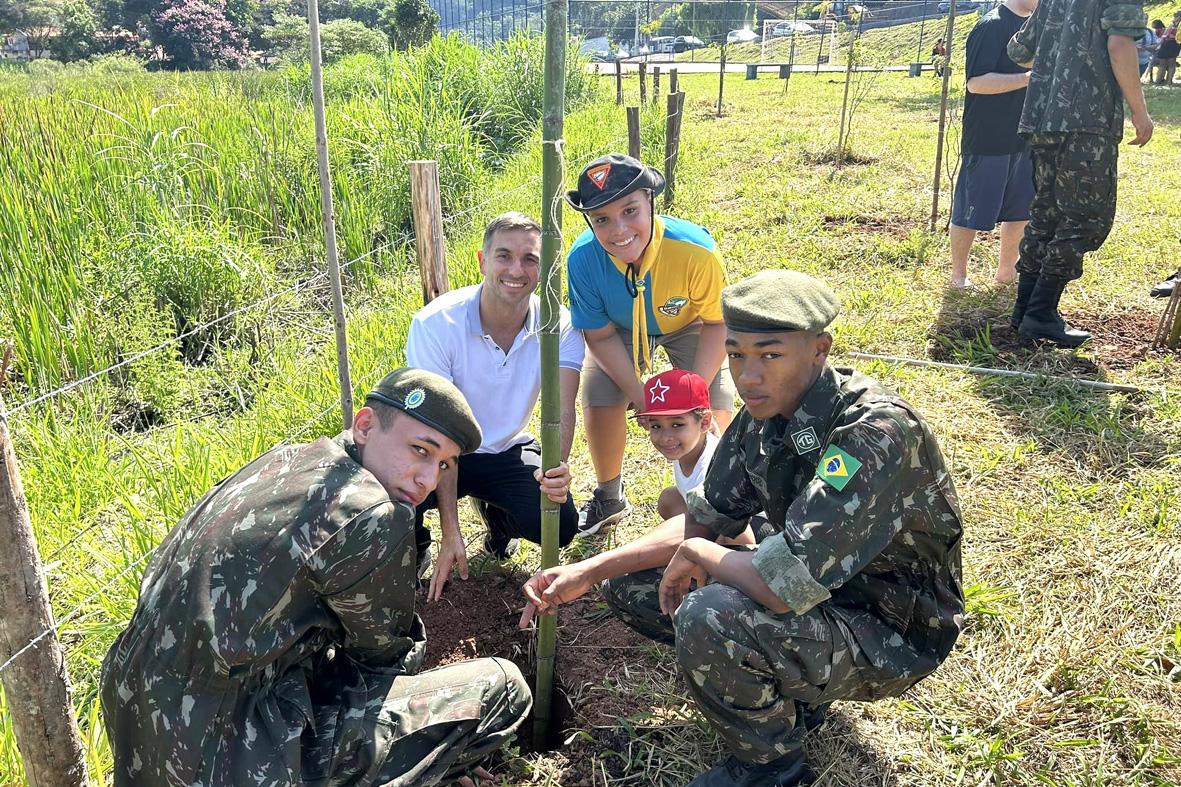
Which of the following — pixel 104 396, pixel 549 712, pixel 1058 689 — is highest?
pixel 104 396

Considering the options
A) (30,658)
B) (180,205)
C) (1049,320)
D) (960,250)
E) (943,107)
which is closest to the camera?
(30,658)

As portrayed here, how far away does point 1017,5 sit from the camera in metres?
4.72

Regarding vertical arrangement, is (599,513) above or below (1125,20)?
below

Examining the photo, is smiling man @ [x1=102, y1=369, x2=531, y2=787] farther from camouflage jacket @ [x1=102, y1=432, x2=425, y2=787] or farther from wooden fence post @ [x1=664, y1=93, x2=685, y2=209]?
wooden fence post @ [x1=664, y1=93, x2=685, y2=209]

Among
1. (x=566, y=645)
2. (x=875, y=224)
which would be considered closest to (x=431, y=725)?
(x=566, y=645)

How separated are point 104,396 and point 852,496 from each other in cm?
344

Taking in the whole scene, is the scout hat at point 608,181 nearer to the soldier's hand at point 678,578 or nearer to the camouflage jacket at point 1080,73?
the soldier's hand at point 678,578

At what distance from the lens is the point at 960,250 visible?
17.3 feet

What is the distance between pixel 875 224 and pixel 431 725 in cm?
611

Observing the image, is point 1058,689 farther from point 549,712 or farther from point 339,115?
point 339,115

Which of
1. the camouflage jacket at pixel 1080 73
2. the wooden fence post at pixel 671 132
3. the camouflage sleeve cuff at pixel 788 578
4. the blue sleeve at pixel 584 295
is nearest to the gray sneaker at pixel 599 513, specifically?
the blue sleeve at pixel 584 295

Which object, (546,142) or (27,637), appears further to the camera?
(546,142)

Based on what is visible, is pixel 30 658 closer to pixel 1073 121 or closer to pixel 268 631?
pixel 268 631

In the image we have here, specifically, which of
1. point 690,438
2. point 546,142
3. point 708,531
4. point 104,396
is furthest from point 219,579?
point 104,396
